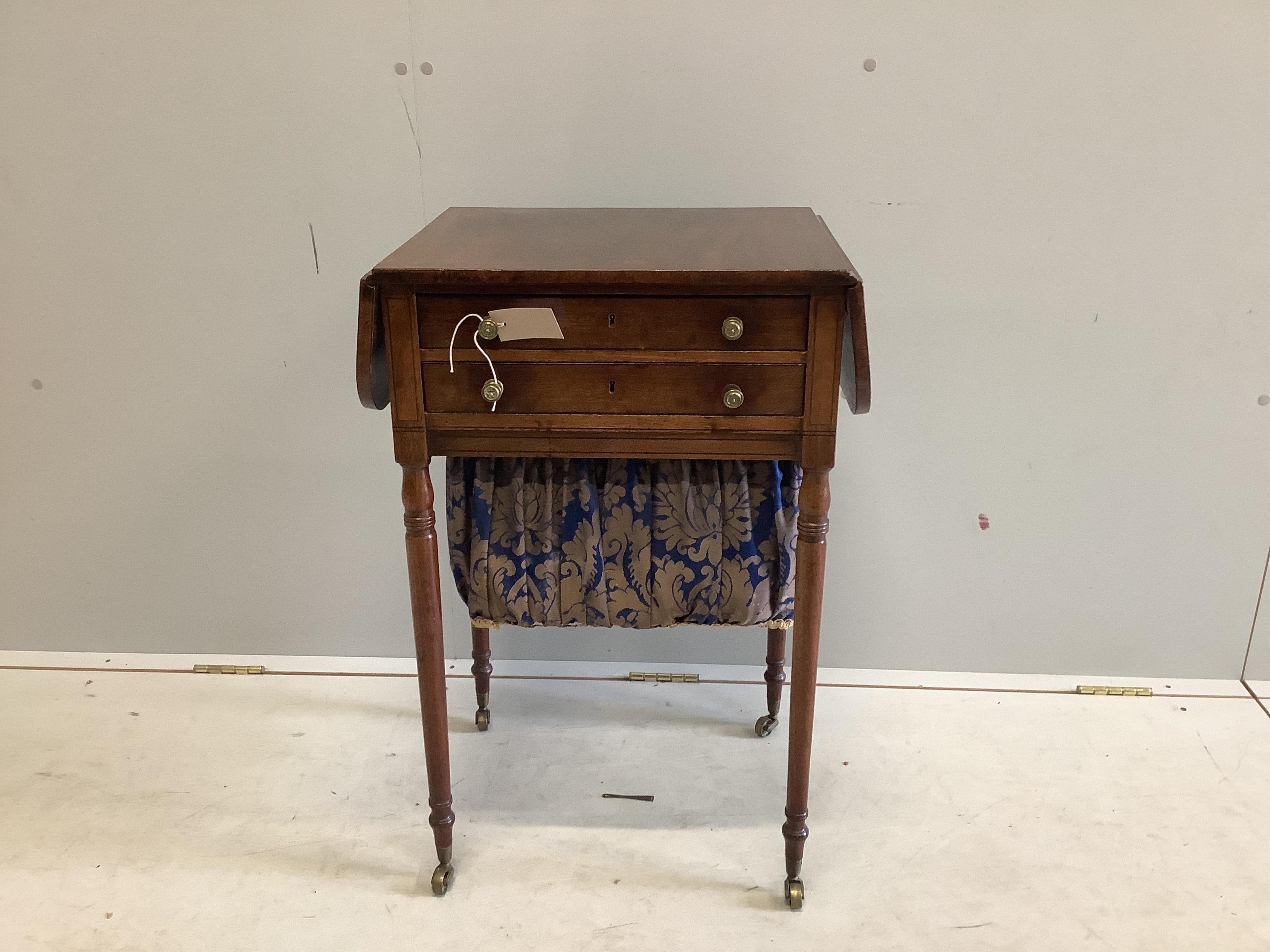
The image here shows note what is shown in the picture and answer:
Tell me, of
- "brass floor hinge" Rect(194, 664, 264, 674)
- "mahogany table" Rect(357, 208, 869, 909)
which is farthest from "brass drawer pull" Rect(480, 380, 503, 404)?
"brass floor hinge" Rect(194, 664, 264, 674)

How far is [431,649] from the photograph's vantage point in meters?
1.49

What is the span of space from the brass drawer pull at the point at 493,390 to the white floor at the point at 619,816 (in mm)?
777

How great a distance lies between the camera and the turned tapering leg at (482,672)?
1.91m

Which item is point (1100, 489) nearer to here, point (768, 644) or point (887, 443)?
point (887, 443)

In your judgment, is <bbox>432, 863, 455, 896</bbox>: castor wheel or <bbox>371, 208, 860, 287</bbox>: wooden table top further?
<bbox>432, 863, 455, 896</bbox>: castor wheel

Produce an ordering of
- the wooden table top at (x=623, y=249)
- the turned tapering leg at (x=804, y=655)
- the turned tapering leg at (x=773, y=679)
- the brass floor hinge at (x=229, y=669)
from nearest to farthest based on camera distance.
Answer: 1. the wooden table top at (x=623, y=249)
2. the turned tapering leg at (x=804, y=655)
3. the turned tapering leg at (x=773, y=679)
4. the brass floor hinge at (x=229, y=669)

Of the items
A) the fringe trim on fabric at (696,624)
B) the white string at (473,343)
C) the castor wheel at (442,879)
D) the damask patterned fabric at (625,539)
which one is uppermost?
the white string at (473,343)

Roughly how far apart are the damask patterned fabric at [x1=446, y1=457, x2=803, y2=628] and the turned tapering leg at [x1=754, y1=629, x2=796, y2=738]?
22 cm

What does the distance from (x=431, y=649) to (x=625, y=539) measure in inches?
13.8

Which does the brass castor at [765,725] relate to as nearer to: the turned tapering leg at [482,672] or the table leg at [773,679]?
the table leg at [773,679]

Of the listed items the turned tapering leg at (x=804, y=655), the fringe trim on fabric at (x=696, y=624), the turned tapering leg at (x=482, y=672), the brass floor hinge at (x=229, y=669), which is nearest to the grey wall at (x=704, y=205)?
the brass floor hinge at (x=229, y=669)

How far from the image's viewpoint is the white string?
4.30 feet

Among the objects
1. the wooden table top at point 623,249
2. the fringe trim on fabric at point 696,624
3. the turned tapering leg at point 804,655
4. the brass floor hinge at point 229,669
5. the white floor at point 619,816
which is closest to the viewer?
the wooden table top at point 623,249

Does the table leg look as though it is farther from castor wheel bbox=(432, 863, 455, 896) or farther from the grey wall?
castor wheel bbox=(432, 863, 455, 896)
